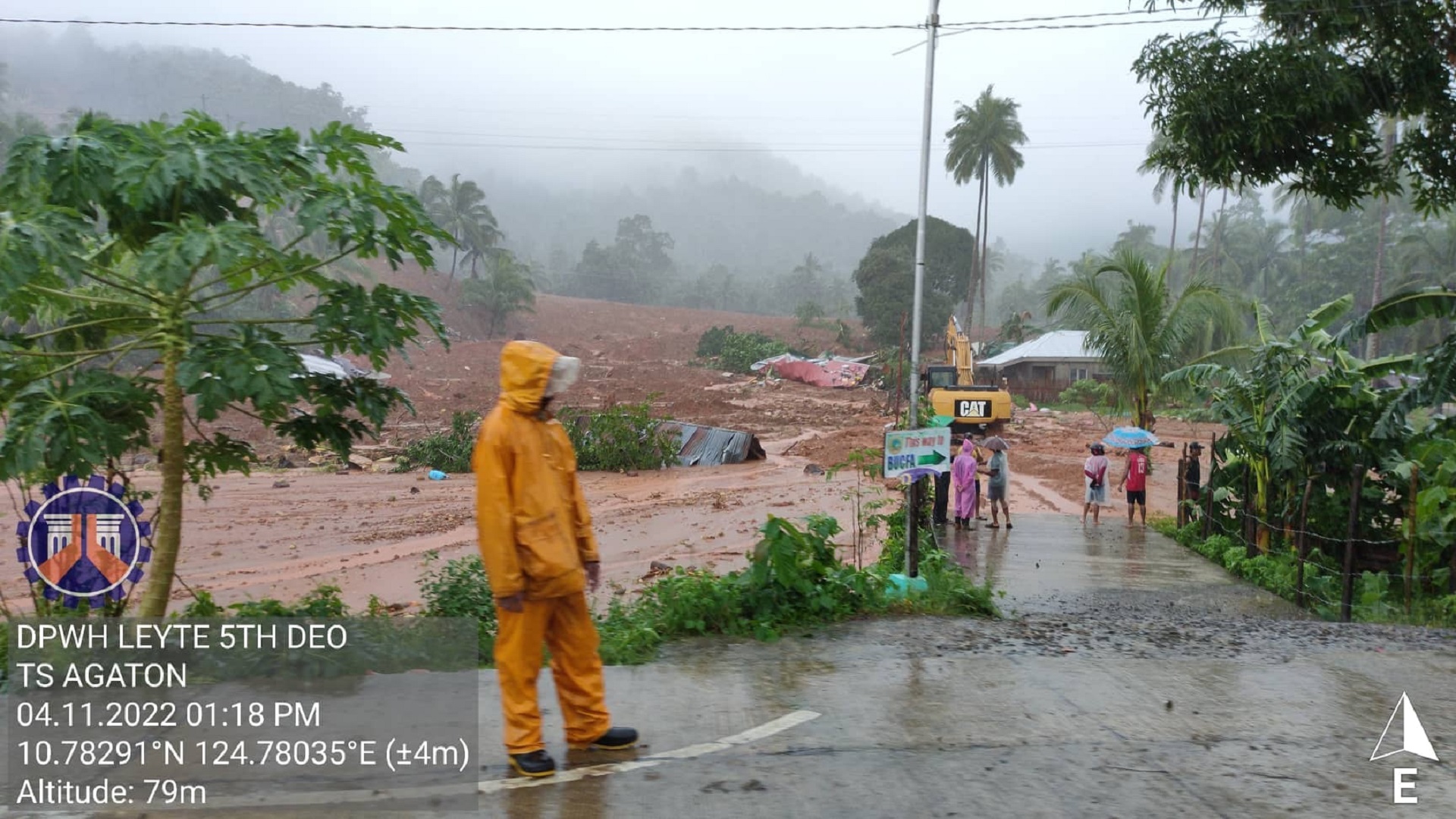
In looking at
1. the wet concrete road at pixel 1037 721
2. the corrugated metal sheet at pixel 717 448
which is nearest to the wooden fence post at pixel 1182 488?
the wet concrete road at pixel 1037 721

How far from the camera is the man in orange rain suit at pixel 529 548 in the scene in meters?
3.95

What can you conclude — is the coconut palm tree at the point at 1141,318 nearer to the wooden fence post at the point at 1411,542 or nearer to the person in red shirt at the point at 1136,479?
the person in red shirt at the point at 1136,479

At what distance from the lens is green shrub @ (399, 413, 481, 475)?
80.9 ft

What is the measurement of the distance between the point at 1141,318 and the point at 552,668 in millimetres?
13411

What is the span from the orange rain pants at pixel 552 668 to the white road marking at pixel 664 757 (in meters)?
0.13

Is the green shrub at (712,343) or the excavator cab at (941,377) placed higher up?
the green shrub at (712,343)

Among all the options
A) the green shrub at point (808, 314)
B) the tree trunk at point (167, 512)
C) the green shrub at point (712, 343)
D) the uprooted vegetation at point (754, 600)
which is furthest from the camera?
the green shrub at point (808, 314)

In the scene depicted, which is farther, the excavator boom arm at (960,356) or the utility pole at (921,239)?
the excavator boom arm at (960,356)

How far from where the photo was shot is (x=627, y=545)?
1512 cm

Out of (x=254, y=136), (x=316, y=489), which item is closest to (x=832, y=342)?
(x=316, y=489)

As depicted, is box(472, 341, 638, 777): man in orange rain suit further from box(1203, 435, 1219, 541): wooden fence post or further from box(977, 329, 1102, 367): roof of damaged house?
box(977, 329, 1102, 367): roof of damaged house

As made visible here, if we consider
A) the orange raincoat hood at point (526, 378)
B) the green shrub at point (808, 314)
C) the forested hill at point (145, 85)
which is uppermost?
the forested hill at point (145, 85)

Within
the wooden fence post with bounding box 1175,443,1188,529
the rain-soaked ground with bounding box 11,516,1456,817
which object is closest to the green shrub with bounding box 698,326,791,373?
the wooden fence post with bounding box 1175,443,1188,529

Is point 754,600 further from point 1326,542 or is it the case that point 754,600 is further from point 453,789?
point 1326,542
